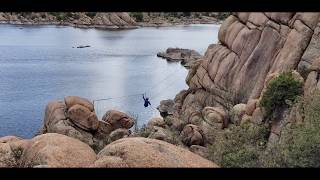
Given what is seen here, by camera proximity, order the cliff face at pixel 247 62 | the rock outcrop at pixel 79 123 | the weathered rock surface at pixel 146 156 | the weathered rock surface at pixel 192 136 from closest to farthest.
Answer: the weathered rock surface at pixel 146 156 < the cliff face at pixel 247 62 < the weathered rock surface at pixel 192 136 < the rock outcrop at pixel 79 123

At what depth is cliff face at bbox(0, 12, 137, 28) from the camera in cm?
15600

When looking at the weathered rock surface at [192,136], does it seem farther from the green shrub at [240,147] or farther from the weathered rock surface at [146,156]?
the weathered rock surface at [146,156]

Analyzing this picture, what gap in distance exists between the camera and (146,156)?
11000 millimetres

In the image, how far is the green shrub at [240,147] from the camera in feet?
69.0

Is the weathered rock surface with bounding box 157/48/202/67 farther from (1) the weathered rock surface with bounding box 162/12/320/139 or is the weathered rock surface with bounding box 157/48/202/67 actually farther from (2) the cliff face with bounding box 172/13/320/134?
(1) the weathered rock surface with bounding box 162/12/320/139

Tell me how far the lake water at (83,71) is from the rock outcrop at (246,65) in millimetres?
7379

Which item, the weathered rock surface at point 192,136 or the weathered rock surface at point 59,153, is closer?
the weathered rock surface at point 59,153

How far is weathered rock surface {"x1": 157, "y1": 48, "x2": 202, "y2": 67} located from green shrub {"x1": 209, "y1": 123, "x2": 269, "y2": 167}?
6746 centimetres

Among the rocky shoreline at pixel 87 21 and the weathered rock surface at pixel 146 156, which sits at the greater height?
the weathered rock surface at pixel 146 156

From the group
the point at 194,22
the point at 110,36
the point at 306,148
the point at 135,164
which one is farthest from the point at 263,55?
the point at 194,22

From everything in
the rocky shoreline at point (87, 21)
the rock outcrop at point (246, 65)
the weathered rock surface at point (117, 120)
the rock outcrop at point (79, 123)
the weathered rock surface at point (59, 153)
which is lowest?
the rocky shoreline at point (87, 21)

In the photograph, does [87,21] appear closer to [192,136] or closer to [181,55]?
[181,55]

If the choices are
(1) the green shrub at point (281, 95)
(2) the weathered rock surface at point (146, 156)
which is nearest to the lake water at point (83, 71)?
(1) the green shrub at point (281, 95)

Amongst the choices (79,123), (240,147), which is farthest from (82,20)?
(240,147)
